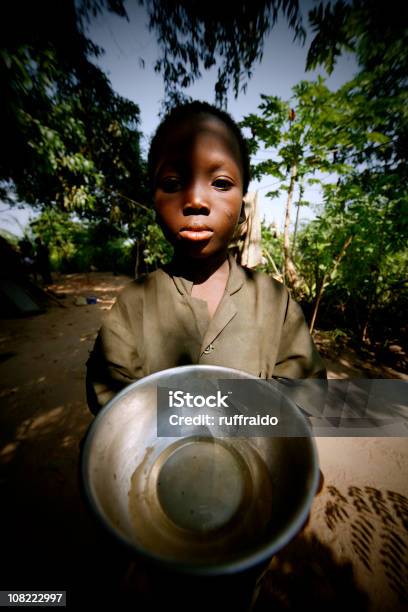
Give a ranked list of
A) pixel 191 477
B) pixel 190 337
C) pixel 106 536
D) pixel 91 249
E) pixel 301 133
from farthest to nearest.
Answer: pixel 91 249, pixel 301 133, pixel 190 337, pixel 191 477, pixel 106 536

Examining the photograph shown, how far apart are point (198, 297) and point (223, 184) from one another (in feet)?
1.72

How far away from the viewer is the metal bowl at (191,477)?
2.60 ft

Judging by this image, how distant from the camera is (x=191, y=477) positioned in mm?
958

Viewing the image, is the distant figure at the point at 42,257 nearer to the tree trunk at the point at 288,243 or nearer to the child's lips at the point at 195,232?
the tree trunk at the point at 288,243

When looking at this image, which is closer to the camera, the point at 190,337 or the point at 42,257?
the point at 190,337

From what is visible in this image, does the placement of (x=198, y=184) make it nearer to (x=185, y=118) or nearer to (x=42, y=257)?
(x=185, y=118)

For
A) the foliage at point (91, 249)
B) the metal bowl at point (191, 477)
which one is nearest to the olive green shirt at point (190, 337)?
the metal bowl at point (191, 477)

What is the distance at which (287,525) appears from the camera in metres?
0.62

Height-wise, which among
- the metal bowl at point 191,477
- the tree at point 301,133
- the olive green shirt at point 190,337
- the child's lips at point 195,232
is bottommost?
the metal bowl at point 191,477

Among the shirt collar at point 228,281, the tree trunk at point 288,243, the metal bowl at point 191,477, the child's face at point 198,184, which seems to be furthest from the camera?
the tree trunk at point 288,243

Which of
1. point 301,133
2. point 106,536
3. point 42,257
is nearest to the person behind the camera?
point 106,536

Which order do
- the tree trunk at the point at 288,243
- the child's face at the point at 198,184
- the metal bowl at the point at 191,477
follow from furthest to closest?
1. the tree trunk at the point at 288,243
2. the child's face at the point at 198,184
3. the metal bowl at the point at 191,477

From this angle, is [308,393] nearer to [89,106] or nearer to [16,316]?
[89,106]

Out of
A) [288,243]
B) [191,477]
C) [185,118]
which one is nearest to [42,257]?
[288,243]
